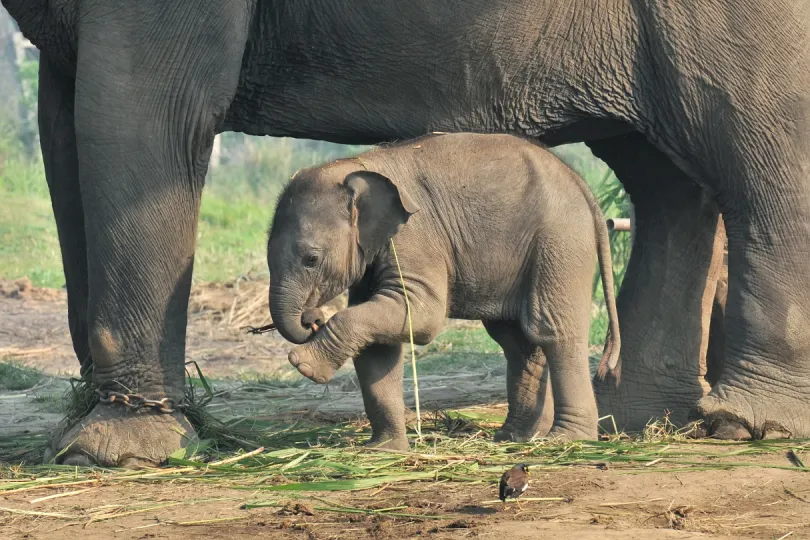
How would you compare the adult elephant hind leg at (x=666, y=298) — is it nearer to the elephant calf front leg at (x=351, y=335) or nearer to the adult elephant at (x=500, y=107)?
the adult elephant at (x=500, y=107)

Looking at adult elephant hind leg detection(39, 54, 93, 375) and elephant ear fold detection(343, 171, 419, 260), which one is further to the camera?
adult elephant hind leg detection(39, 54, 93, 375)

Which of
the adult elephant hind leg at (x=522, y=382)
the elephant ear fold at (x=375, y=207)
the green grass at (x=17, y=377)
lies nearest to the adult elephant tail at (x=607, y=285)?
the adult elephant hind leg at (x=522, y=382)

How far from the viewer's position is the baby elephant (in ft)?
18.3

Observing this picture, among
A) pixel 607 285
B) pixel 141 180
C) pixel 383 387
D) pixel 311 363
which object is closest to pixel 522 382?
pixel 607 285

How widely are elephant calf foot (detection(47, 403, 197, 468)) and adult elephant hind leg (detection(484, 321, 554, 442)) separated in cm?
133

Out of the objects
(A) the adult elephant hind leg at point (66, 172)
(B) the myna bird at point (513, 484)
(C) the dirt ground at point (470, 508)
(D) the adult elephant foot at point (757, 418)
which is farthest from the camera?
(A) the adult elephant hind leg at point (66, 172)

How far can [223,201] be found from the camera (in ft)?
60.0

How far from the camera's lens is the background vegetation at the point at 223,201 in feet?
44.4

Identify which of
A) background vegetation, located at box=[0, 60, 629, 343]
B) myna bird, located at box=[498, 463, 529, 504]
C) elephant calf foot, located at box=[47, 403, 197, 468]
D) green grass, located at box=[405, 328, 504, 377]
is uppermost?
background vegetation, located at box=[0, 60, 629, 343]

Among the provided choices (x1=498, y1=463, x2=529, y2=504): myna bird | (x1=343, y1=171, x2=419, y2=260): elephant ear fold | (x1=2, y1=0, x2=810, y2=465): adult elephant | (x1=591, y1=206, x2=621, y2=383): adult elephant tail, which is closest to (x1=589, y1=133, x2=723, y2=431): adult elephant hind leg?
(x1=2, y1=0, x2=810, y2=465): adult elephant

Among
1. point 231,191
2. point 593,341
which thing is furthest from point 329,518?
point 231,191

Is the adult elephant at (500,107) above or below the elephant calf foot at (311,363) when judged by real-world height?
above

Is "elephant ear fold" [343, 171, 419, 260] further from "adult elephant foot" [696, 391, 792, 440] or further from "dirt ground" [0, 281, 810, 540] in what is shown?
"adult elephant foot" [696, 391, 792, 440]

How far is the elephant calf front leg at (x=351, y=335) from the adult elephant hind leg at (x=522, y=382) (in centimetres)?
62
